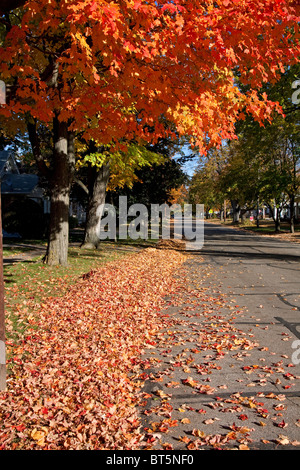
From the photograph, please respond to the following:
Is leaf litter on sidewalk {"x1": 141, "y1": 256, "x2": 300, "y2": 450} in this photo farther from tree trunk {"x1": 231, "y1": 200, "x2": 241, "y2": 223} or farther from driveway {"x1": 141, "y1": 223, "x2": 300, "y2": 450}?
tree trunk {"x1": 231, "y1": 200, "x2": 241, "y2": 223}

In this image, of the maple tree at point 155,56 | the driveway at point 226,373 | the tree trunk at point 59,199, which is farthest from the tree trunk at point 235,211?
the maple tree at point 155,56

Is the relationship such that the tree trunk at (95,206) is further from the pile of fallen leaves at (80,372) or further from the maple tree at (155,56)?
the pile of fallen leaves at (80,372)

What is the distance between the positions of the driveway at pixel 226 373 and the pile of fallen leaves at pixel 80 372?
29 centimetres

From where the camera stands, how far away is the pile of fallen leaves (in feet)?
11.0

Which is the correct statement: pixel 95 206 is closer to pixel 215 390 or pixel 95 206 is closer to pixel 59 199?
pixel 59 199

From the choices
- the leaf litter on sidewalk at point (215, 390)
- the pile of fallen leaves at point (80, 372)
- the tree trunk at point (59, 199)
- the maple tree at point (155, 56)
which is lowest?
the leaf litter on sidewalk at point (215, 390)

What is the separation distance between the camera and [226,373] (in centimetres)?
470

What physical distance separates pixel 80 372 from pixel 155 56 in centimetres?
689

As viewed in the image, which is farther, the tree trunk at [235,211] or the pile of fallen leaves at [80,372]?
the tree trunk at [235,211]

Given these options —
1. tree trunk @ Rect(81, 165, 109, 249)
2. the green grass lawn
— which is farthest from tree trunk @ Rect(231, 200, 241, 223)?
the green grass lawn

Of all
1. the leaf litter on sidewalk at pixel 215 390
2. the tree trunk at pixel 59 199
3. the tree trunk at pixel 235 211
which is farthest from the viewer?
the tree trunk at pixel 235 211

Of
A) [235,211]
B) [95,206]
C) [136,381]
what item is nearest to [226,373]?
[136,381]

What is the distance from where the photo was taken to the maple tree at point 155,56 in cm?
640

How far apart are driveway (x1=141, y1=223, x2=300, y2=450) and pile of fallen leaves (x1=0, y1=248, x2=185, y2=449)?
0.94ft
